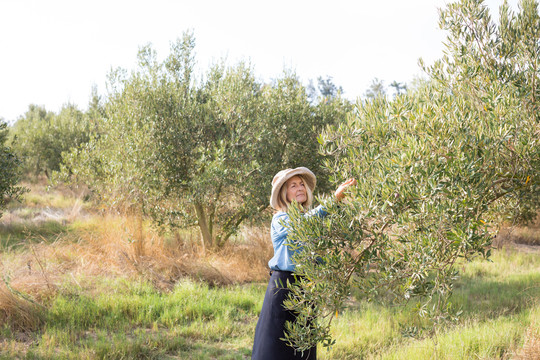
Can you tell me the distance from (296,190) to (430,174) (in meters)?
1.69

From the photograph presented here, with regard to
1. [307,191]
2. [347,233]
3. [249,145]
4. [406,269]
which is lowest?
[406,269]

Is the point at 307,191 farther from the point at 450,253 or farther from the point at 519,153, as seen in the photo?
the point at 519,153

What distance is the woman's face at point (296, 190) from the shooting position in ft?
15.1

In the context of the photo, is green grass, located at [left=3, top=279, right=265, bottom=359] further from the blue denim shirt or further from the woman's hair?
the woman's hair

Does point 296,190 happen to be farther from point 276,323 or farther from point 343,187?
point 276,323

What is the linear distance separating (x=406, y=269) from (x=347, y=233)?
2.02 feet

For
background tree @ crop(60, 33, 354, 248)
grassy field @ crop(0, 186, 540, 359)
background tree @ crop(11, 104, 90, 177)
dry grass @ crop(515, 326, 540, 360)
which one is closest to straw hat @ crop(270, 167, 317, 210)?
grassy field @ crop(0, 186, 540, 359)

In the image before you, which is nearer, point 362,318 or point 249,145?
point 362,318

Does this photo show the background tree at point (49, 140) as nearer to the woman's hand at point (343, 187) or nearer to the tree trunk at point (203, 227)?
the tree trunk at point (203, 227)

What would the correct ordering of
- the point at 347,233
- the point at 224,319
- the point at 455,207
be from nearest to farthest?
the point at 455,207
the point at 347,233
the point at 224,319

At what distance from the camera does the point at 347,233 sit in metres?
3.56

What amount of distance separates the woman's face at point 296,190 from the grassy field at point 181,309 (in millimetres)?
1602

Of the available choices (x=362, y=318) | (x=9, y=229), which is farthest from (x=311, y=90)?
(x=362, y=318)

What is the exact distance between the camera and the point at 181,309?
8.36 metres
